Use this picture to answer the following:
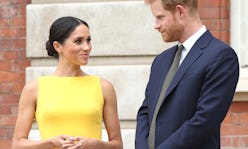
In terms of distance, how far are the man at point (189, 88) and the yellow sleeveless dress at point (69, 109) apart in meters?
0.45

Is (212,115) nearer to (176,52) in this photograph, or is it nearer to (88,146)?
(176,52)

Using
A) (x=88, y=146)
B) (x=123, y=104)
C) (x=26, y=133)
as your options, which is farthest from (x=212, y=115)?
(x=123, y=104)

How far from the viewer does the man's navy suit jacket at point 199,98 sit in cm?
321

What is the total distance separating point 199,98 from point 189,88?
7 centimetres

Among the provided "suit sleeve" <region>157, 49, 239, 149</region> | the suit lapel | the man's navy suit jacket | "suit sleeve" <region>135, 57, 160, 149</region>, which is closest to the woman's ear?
"suit sleeve" <region>135, 57, 160, 149</region>

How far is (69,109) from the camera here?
12.7ft

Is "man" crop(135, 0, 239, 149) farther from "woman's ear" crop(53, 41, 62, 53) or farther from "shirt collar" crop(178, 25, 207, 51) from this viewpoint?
"woman's ear" crop(53, 41, 62, 53)

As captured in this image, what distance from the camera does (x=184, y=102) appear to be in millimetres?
3303

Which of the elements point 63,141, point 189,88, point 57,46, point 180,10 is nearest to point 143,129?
point 189,88

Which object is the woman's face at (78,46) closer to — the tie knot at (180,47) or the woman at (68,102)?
the woman at (68,102)

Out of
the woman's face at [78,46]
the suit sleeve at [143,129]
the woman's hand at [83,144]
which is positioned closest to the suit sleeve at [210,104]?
the suit sleeve at [143,129]

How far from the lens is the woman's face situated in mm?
3863

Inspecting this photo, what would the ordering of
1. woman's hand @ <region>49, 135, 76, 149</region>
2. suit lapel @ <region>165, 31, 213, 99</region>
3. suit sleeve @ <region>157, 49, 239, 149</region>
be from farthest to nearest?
woman's hand @ <region>49, 135, 76, 149</region> → suit lapel @ <region>165, 31, 213, 99</region> → suit sleeve @ <region>157, 49, 239, 149</region>

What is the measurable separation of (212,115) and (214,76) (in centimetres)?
18
